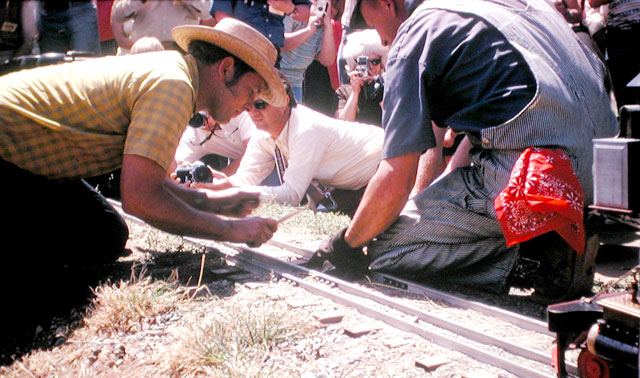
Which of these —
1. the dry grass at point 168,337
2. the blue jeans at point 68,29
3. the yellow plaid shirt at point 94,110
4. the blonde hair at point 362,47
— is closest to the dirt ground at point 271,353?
the dry grass at point 168,337

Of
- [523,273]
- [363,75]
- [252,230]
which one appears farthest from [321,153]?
[523,273]

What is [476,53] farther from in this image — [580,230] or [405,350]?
[405,350]

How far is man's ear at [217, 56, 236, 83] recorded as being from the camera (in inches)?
144

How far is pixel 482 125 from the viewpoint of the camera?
3.42 meters

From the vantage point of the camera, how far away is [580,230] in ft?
10.5

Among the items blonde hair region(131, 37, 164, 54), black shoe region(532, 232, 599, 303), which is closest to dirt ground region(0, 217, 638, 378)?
black shoe region(532, 232, 599, 303)

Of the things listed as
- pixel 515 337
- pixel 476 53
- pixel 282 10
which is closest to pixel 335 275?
pixel 515 337

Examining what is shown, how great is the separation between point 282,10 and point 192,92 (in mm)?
4233

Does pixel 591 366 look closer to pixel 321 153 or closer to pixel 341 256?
pixel 341 256

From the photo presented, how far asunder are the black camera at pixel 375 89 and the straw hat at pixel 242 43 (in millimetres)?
2365

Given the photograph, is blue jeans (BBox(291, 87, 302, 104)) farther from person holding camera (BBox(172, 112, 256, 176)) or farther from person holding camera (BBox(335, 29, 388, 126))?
person holding camera (BBox(172, 112, 256, 176))

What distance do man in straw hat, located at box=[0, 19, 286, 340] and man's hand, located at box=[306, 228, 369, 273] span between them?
1.60 ft

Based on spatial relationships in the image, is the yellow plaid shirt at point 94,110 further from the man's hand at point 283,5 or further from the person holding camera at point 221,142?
the man's hand at point 283,5

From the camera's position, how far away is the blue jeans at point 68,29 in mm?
8164
